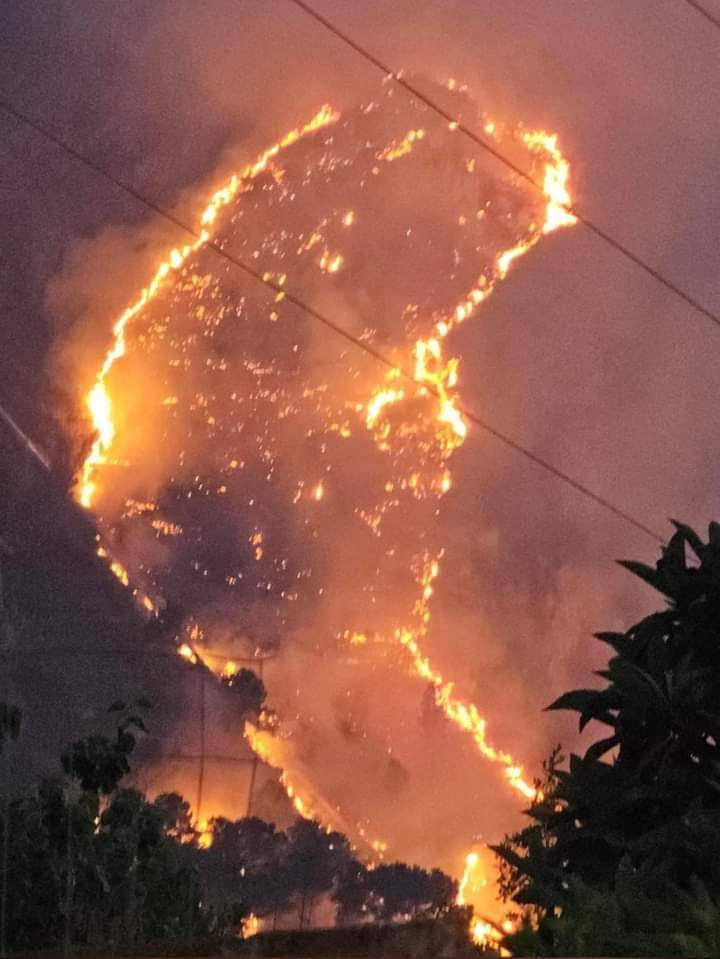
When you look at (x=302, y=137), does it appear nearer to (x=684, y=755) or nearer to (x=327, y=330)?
(x=327, y=330)

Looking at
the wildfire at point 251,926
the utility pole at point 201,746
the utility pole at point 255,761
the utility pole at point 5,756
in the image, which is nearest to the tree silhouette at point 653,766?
the utility pole at point 5,756

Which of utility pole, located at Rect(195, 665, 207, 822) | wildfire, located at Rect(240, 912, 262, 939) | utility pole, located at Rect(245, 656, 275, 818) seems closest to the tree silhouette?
wildfire, located at Rect(240, 912, 262, 939)

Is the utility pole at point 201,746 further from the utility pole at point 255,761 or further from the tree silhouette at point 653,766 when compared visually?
the tree silhouette at point 653,766

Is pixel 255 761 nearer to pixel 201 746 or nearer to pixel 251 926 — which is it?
pixel 201 746

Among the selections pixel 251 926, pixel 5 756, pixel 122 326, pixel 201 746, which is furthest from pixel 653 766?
pixel 122 326

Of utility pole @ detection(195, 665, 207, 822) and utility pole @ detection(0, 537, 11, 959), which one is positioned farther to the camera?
utility pole @ detection(195, 665, 207, 822)

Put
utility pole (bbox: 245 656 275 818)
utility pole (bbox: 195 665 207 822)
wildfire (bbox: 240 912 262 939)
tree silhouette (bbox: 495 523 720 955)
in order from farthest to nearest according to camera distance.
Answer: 1. utility pole (bbox: 245 656 275 818)
2. utility pole (bbox: 195 665 207 822)
3. wildfire (bbox: 240 912 262 939)
4. tree silhouette (bbox: 495 523 720 955)

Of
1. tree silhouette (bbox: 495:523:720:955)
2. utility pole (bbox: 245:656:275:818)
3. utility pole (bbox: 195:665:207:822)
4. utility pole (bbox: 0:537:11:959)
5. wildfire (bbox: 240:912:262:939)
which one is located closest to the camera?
tree silhouette (bbox: 495:523:720:955)

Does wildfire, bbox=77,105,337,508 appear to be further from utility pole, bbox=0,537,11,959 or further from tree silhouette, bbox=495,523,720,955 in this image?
tree silhouette, bbox=495,523,720,955

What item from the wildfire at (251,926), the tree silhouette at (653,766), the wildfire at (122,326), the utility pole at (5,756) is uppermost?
the wildfire at (122,326)

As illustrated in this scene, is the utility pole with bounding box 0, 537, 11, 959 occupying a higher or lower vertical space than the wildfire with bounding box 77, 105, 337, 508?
lower

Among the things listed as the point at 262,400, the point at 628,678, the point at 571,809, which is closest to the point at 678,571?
the point at 628,678
